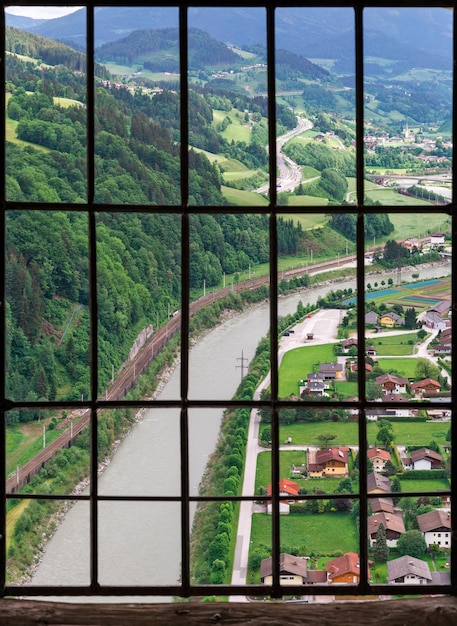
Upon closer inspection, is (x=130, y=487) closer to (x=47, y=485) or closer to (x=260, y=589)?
(x=47, y=485)

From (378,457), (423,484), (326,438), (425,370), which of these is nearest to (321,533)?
(326,438)

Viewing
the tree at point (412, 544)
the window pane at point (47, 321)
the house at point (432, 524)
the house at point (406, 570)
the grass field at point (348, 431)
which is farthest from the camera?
the window pane at point (47, 321)

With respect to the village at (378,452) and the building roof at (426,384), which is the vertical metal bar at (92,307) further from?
the building roof at (426,384)

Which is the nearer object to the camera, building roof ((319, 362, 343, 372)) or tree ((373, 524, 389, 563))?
building roof ((319, 362, 343, 372))

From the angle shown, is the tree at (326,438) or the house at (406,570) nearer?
the house at (406,570)

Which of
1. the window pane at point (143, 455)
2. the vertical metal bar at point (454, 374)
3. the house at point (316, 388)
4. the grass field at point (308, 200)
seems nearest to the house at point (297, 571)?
the house at point (316, 388)

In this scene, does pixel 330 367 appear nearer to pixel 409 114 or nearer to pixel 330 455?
pixel 330 455

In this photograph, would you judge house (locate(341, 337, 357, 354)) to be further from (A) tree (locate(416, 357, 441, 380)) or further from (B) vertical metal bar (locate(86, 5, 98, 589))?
(A) tree (locate(416, 357, 441, 380))

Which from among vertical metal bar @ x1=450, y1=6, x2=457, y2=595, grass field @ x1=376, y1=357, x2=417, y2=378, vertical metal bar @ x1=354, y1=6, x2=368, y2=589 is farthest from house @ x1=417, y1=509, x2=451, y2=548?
vertical metal bar @ x1=354, y1=6, x2=368, y2=589
